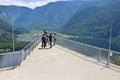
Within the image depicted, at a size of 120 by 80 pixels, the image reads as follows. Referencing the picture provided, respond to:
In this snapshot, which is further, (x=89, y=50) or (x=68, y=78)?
(x=89, y=50)

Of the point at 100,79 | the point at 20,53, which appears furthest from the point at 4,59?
the point at 100,79

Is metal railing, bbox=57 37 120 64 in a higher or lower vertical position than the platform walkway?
higher

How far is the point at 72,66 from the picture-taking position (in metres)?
18.3

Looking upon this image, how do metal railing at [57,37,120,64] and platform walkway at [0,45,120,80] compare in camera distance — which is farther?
metal railing at [57,37,120,64]

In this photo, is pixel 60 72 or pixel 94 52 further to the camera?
pixel 94 52

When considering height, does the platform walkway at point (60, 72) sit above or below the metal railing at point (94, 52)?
below

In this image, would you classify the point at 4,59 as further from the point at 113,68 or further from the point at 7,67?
the point at 113,68

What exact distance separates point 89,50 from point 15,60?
22.3ft

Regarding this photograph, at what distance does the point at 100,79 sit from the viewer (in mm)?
13766

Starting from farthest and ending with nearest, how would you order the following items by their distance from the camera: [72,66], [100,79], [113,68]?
[72,66] → [113,68] → [100,79]

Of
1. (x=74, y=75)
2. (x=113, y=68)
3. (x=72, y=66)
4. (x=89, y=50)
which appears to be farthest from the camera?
(x=89, y=50)

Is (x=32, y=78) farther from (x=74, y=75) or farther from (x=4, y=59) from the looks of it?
(x=4, y=59)

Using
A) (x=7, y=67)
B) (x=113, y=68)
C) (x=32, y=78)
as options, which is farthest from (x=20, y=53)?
(x=113, y=68)

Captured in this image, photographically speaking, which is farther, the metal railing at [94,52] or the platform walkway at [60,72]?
the metal railing at [94,52]
